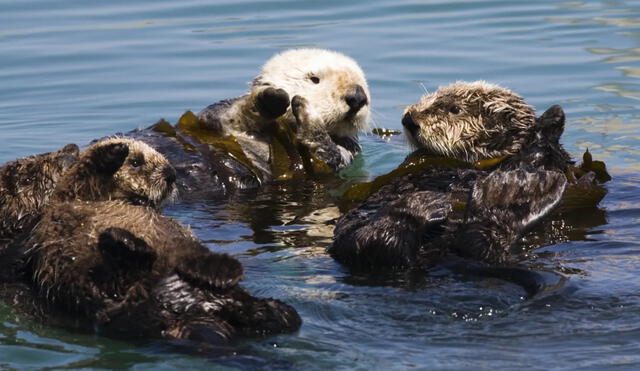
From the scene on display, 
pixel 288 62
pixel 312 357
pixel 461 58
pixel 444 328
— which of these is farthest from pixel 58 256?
pixel 461 58

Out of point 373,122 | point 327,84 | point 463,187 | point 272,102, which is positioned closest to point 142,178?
point 272,102

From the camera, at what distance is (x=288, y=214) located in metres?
6.84

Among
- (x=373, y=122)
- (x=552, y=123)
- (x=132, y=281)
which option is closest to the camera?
(x=132, y=281)

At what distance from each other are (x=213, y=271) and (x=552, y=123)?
7.82ft

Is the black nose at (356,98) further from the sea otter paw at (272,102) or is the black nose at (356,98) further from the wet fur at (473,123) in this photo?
the wet fur at (473,123)

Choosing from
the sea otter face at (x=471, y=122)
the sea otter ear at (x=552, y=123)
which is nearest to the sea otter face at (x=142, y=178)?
the sea otter face at (x=471, y=122)

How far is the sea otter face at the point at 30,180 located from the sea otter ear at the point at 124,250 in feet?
3.33

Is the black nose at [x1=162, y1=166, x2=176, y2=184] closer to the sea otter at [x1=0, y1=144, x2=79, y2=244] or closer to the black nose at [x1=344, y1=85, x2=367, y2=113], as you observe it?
the sea otter at [x1=0, y1=144, x2=79, y2=244]

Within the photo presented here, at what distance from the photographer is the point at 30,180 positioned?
5574 mm

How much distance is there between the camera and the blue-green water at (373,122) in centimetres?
446

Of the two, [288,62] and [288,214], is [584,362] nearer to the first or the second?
[288,214]

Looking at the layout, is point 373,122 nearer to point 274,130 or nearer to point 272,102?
point 274,130

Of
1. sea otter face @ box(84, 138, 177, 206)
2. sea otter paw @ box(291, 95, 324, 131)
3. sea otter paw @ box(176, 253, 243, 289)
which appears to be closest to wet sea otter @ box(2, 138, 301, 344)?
sea otter paw @ box(176, 253, 243, 289)

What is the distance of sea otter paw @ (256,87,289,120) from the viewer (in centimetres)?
713
